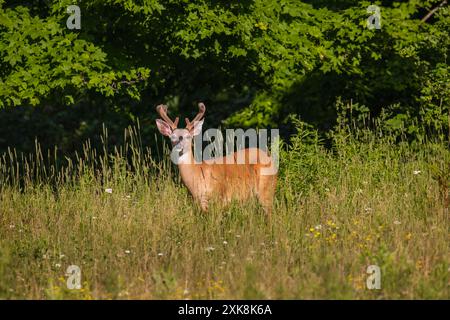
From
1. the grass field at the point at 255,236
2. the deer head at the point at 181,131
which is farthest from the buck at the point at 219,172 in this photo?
the grass field at the point at 255,236

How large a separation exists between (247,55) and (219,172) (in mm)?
2005

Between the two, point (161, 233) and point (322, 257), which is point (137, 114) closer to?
point (161, 233)

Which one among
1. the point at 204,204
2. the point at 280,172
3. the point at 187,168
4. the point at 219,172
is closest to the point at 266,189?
the point at 280,172

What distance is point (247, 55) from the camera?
31.9 ft

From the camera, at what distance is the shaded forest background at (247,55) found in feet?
29.6

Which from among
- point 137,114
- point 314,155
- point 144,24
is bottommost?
point 314,155

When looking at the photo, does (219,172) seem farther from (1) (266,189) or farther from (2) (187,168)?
(1) (266,189)

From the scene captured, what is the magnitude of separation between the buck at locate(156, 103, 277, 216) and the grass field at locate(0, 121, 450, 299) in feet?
0.54

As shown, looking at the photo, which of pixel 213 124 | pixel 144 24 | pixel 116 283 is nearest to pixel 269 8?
pixel 144 24

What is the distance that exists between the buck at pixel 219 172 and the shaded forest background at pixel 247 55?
1257mm

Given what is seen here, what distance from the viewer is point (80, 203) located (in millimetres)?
7945

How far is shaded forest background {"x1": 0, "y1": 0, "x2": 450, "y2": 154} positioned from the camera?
29.6 feet

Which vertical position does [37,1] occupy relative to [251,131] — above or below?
above

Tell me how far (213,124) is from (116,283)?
36.5 feet
